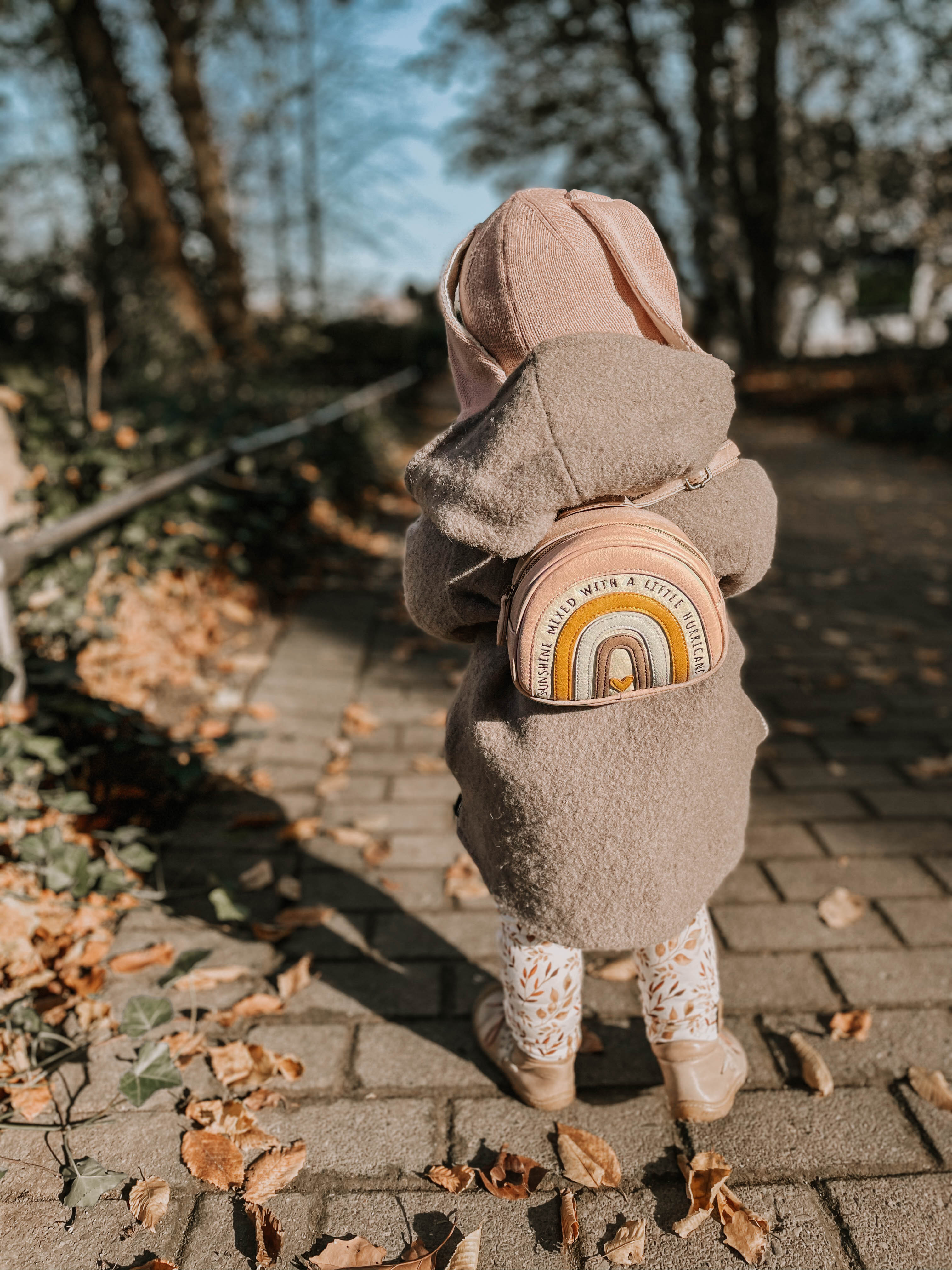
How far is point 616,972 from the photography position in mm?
2129

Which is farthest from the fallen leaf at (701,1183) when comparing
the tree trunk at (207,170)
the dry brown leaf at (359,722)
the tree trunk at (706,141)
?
the tree trunk at (706,141)

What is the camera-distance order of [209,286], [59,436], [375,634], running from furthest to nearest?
1. [209,286]
2. [375,634]
3. [59,436]

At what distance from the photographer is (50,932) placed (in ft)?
6.85

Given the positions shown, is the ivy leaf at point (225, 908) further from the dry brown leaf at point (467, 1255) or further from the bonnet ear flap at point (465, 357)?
the bonnet ear flap at point (465, 357)

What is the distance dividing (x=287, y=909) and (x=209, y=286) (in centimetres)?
916

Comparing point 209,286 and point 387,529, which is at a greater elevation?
point 209,286

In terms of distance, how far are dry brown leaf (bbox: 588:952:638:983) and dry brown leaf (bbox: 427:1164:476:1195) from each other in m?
0.63

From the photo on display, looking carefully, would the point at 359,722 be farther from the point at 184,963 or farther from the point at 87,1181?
the point at 87,1181

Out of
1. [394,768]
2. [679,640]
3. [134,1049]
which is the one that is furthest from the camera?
[394,768]

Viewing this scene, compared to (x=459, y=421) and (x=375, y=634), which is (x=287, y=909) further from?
(x=375, y=634)

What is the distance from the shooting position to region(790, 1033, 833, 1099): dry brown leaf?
175 cm

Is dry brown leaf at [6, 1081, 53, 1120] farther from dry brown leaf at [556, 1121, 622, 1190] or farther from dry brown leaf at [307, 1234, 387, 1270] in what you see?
dry brown leaf at [556, 1121, 622, 1190]

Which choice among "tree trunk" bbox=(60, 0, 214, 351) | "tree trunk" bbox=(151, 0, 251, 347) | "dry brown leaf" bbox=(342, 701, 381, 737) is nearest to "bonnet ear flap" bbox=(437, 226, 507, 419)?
"dry brown leaf" bbox=(342, 701, 381, 737)

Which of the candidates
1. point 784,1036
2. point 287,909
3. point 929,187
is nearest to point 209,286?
point 287,909
